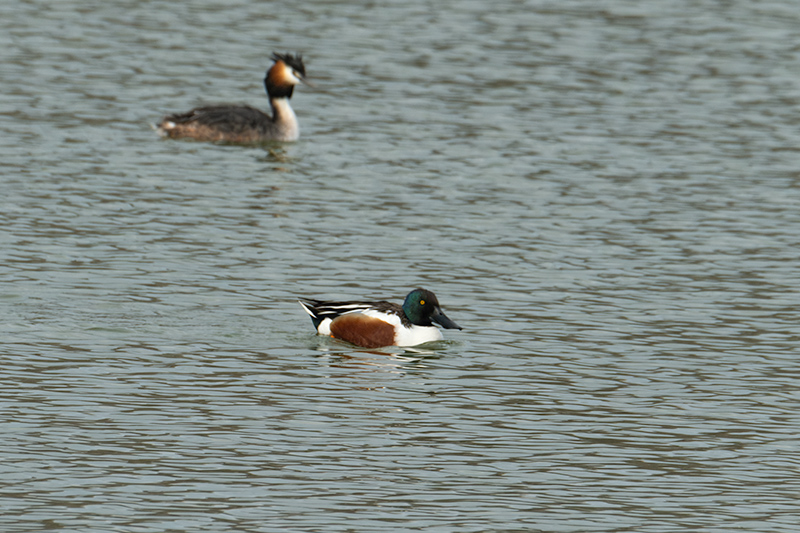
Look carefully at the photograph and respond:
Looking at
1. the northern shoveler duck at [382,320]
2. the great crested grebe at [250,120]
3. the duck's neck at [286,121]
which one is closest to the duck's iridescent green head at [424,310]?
the northern shoveler duck at [382,320]

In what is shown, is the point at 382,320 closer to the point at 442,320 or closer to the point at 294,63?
the point at 442,320

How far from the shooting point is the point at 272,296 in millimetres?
19359

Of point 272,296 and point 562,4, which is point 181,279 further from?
point 562,4

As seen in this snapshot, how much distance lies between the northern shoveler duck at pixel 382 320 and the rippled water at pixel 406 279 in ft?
0.65

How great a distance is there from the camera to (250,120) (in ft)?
99.5

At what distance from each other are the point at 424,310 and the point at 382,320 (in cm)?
49

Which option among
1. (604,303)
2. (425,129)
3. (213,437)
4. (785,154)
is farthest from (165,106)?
(213,437)

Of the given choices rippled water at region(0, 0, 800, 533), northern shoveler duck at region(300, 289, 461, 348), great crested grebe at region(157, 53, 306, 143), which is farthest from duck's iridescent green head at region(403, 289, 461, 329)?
great crested grebe at region(157, 53, 306, 143)

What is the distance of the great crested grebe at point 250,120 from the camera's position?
1164 inches

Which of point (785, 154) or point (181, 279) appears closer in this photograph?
point (181, 279)

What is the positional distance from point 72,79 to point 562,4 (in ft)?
53.0

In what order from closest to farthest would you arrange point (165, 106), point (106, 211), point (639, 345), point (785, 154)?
1. point (639, 345)
2. point (106, 211)
3. point (785, 154)
4. point (165, 106)

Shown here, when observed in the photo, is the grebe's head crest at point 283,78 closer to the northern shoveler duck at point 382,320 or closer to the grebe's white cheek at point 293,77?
the grebe's white cheek at point 293,77

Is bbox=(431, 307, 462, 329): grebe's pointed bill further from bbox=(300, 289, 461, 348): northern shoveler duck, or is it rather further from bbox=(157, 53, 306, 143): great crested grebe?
bbox=(157, 53, 306, 143): great crested grebe
